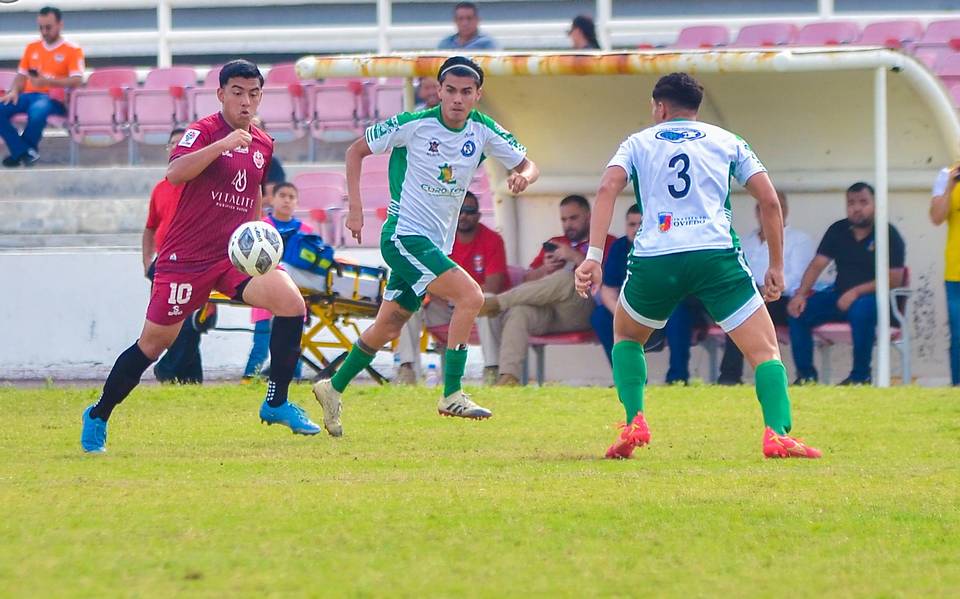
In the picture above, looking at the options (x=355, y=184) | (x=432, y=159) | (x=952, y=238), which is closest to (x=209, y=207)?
(x=355, y=184)

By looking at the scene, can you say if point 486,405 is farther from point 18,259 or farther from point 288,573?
point 18,259

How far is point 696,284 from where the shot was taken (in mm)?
8062

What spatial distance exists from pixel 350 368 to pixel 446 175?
4.29 ft

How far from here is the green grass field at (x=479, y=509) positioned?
5.17m

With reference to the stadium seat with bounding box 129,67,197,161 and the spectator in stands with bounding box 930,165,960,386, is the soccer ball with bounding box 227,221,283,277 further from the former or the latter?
the stadium seat with bounding box 129,67,197,161

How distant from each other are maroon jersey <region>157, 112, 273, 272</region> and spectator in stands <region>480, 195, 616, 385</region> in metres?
5.35

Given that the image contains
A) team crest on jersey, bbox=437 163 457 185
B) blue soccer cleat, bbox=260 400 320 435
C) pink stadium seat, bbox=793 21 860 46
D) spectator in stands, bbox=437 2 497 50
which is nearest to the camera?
blue soccer cleat, bbox=260 400 320 435

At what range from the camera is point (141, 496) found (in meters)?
6.86

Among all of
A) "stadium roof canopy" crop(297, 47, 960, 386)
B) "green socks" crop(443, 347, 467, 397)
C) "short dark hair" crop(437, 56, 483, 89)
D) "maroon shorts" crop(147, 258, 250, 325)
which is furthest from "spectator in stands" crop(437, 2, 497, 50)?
"maroon shorts" crop(147, 258, 250, 325)

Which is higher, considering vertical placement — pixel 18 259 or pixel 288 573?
pixel 18 259

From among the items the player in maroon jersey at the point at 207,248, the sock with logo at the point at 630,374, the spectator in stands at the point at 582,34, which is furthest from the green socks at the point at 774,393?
the spectator in stands at the point at 582,34

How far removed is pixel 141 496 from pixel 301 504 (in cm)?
75

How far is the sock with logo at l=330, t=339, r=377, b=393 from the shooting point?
957 centimetres

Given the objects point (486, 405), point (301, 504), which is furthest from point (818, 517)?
point (486, 405)
